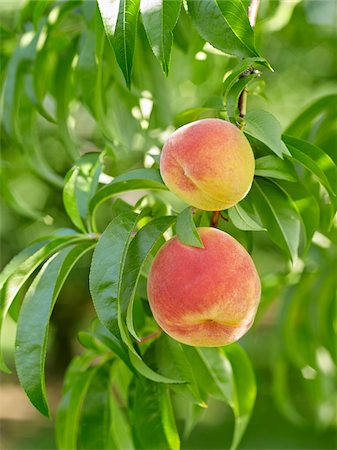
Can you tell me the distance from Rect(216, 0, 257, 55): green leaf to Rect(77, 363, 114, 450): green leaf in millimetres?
406

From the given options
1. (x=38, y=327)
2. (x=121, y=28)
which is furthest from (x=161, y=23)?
(x=38, y=327)

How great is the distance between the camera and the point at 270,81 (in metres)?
3.08

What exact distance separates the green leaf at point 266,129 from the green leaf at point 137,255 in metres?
0.10

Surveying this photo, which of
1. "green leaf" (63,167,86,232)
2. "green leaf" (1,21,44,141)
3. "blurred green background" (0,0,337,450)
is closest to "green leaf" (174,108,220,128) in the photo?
"blurred green background" (0,0,337,450)

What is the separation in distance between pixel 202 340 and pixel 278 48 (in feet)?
7.69

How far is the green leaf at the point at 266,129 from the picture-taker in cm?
59

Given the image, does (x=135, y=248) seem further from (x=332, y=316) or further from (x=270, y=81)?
(x=270, y=81)

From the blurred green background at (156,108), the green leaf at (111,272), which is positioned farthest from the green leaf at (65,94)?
the green leaf at (111,272)

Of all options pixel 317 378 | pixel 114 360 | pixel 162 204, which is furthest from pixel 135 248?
pixel 317 378

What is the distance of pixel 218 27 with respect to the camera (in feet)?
1.96

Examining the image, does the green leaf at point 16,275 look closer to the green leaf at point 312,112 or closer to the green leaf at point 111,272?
the green leaf at point 111,272

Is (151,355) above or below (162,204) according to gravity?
below

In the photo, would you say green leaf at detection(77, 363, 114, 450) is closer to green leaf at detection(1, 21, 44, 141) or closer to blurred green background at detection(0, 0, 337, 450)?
blurred green background at detection(0, 0, 337, 450)

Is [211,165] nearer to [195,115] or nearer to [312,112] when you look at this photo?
[195,115]
